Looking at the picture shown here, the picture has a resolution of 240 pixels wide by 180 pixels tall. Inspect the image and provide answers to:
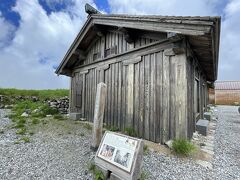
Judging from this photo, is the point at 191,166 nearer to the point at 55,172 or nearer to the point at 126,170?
the point at 126,170

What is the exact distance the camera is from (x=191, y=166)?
326cm

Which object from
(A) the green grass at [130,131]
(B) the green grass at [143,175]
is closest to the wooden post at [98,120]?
(B) the green grass at [143,175]

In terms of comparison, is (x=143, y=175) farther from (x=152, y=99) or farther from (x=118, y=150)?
(x=152, y=99)

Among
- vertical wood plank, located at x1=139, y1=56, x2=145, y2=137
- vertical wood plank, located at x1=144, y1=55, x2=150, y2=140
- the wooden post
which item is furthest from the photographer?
vertical wood plank, located at x1=139, y1=56, x2=145, y2=137

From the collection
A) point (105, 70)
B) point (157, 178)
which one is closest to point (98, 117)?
point (157, 178)

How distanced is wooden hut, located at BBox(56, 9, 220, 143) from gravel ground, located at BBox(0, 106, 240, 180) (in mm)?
980

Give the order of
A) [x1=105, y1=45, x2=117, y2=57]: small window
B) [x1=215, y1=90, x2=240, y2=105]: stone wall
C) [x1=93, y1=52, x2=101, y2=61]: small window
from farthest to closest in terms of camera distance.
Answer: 1. [x1=215, y1=90, x2=240, y2=105]: stone wall
2. [x1=93, y1=52, x2=101, y2=61]: small window
3. [x1=105, y1=45, x2=117, y2=57]: small window

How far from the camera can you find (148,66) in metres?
5.05

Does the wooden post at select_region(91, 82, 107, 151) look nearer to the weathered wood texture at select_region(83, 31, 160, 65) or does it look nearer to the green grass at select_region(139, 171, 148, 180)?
the green grass at select_region(139, 171, 148, 180)

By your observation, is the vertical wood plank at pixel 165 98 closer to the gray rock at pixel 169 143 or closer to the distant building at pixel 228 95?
the gray rock at pixel 169 143

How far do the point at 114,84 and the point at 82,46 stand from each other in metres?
3.07

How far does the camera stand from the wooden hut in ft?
13.4

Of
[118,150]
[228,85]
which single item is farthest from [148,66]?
[228,85]

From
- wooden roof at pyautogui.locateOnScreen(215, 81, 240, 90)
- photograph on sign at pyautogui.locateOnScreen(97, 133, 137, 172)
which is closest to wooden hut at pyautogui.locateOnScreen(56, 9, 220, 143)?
photograph on sign at pyautogui.locateOnScreen(97, 133, 137, 172)
